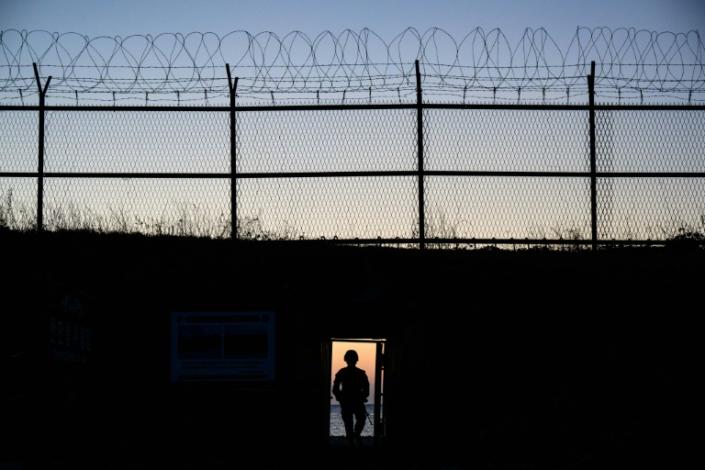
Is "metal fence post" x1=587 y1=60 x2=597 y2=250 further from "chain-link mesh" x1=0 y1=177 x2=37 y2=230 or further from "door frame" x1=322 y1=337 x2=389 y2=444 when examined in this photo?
"chain-link mesh" x1=0 y1=177 x2=37 y2=230

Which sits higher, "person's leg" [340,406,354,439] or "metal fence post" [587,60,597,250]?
"metal fence post" [587,60,597,250]

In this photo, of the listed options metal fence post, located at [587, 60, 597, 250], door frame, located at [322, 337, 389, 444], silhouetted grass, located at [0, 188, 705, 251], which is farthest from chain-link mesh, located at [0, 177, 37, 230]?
metal fence post, located at [587, 60, 597, 250]

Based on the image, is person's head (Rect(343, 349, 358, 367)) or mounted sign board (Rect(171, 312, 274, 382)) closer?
mounted sign board (Rect(171, 312, 274, 382))

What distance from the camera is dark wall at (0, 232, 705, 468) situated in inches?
484

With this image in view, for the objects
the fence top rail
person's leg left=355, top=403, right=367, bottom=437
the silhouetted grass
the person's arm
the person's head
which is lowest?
person's leg left=355, top=403, right=367, bottom=437

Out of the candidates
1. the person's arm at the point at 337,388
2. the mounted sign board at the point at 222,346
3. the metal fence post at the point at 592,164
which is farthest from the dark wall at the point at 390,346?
the metal fence post at the point at 592,164

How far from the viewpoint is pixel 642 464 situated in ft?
38.6

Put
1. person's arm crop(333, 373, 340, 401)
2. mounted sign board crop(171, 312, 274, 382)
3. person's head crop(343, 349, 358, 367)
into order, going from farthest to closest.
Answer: person's head crop(343, 349, 358, 367), person's arm crop(333, 373, 340, 401), mounted sign board crop(171, 312, 274, 382)

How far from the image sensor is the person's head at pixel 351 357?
13.5 metres

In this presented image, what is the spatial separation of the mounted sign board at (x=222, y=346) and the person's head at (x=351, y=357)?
1.24m

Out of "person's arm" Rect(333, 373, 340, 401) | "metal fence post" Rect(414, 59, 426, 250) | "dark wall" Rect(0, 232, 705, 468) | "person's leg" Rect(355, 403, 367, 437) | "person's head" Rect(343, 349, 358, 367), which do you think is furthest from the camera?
"person's head" Rect(343, 349, 358, 367)

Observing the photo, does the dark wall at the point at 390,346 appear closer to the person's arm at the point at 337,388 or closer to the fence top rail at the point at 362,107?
the person's arm at the point at 337,388

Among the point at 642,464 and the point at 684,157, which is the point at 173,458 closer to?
the point at 642,464

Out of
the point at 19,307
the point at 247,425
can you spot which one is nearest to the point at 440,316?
the point at 247,425
